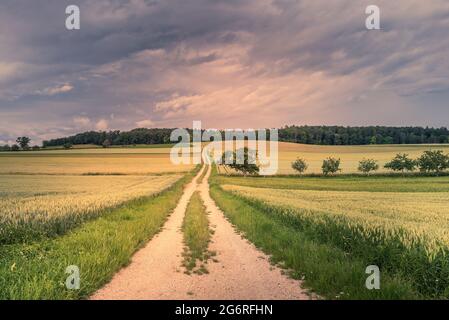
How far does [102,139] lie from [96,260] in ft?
434

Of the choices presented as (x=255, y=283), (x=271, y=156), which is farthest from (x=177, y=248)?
(x=271, y=156)

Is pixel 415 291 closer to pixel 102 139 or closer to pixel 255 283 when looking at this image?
pixel 255 283

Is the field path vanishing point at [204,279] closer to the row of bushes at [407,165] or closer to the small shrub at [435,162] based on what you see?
the row of bushes at [407,165]

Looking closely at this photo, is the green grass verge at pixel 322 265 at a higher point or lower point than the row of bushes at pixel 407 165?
lower

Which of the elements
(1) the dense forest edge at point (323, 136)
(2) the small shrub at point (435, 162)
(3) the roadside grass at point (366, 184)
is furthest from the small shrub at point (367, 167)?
(1) the dense forest edge at point (323, 136)

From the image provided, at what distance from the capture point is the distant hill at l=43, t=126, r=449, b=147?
4771 inches

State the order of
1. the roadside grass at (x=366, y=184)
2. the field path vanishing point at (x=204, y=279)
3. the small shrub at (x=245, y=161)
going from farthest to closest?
the small shrub at (x=245, y=161) → the roadside grass at (x=366, y=184) → the field path vanishing point at (x=204, y=279)

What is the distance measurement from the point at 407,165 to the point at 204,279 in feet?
240

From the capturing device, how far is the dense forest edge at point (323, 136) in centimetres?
12112

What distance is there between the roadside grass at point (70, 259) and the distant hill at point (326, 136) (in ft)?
403

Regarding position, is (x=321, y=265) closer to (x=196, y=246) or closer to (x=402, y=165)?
(x=196, y=246)

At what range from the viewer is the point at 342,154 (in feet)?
317

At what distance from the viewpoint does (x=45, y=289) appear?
6766 millimetres

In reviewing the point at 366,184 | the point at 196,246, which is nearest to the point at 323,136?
the point at 366,184
